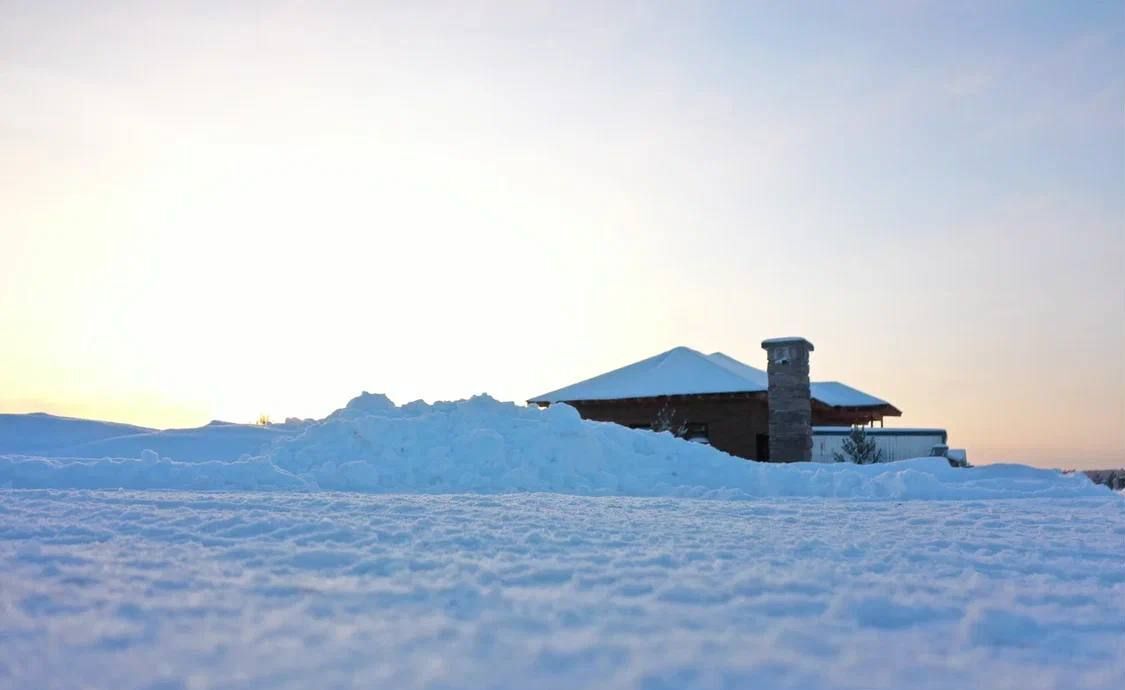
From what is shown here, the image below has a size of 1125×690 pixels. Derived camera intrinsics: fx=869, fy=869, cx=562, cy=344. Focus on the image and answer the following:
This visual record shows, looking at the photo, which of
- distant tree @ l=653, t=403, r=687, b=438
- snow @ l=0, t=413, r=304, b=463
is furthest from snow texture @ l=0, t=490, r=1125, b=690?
distant tree @ l=653, t=403, r=687, b=438

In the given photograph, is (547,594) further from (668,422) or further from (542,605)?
(668,422)

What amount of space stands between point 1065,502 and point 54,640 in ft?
24.9

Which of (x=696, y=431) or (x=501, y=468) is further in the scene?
(x=696, y=431)

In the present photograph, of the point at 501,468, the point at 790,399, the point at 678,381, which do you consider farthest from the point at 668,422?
the point at 501,468

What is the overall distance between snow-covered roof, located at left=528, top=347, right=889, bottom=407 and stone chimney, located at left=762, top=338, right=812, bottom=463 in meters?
5.77

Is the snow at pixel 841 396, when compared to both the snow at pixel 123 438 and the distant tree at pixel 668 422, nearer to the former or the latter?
the distant tree at pixel 668 422

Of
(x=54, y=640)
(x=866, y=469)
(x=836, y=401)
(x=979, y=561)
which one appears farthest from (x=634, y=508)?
(x=836, y=401)

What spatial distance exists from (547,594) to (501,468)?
20.7ft

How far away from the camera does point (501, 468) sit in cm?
917

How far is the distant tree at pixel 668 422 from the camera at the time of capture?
22219 mm

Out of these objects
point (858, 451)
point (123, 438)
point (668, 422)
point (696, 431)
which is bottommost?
point (123, 438)

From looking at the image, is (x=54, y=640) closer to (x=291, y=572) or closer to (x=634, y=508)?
(x=291, y=572)

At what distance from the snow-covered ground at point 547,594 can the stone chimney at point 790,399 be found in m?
9.25

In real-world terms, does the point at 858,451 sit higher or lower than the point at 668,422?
lower
